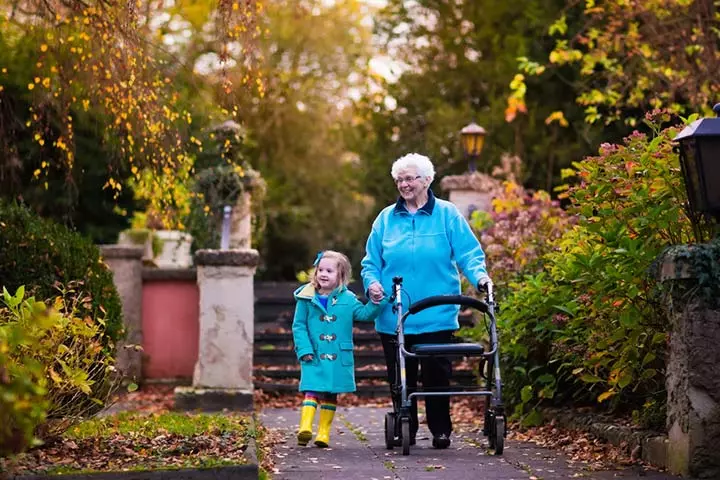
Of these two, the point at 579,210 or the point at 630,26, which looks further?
the point at 630,26

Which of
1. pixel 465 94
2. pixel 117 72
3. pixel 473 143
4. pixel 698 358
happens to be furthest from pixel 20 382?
pixel 465 94

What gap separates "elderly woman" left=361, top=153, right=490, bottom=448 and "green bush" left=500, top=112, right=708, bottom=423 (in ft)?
2.51

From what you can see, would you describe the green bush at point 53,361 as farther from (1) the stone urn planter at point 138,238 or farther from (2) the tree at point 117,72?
(1) the stone urn planter at point 138,238

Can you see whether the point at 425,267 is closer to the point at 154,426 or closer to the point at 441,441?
the point at 441,441

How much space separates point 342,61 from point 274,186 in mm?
4127

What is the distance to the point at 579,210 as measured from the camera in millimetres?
8320

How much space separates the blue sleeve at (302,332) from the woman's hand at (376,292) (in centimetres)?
63

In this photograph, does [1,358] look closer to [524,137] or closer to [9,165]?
[9,165]

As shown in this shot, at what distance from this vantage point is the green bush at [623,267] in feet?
25.2

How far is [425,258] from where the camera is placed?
8523 millimetres

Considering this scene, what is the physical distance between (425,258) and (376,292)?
0.47 m

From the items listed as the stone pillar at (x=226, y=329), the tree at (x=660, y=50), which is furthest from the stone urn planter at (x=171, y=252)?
the stone pillar at (x=226, y=329)

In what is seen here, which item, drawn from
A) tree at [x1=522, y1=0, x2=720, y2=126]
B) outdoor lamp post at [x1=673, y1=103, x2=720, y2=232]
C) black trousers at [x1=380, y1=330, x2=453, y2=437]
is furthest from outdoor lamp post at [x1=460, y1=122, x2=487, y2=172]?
outdoor lamp post at [x1=673, y1=103, x2=720, y2=232]

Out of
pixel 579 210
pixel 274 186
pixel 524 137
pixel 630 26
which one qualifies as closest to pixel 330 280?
pixel 579 210
